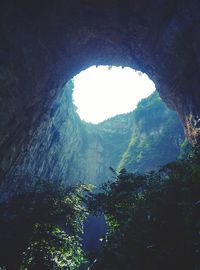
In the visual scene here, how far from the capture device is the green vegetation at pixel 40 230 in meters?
13.9

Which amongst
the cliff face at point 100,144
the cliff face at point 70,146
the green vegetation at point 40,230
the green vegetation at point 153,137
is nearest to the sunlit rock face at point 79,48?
the green vegetation at point 40,230

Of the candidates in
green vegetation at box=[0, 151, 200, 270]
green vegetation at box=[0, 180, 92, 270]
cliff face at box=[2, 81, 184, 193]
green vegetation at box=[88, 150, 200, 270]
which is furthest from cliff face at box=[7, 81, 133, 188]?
green vegetation at box=[88, 150, 200, 270]

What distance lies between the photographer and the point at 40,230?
49.4ft

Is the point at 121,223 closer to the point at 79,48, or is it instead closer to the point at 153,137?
the point at 79,48

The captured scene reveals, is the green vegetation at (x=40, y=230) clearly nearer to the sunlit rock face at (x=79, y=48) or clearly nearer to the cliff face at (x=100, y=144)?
the sunlit rock face at (x=79, y=48)

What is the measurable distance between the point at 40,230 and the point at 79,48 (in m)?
11.3

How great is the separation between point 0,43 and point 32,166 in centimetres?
1402

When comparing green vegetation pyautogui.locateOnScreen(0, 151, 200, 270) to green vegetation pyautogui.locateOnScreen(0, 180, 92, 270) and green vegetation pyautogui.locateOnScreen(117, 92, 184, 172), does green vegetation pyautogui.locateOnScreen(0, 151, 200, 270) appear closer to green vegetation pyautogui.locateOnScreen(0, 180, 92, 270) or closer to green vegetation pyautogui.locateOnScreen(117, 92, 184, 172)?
green vegetation pyautogui.locateOnScreen(0, 180, 92, 270)

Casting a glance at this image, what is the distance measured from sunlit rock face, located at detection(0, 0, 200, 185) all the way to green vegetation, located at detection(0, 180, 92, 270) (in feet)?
9.70

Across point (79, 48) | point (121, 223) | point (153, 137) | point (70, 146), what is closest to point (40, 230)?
point (121, 223)

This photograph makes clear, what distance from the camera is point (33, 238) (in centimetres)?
1466

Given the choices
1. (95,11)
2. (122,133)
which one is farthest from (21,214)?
(122,133)

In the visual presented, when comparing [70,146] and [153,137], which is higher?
[153,137]

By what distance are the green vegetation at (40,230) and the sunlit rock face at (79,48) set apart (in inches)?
116
